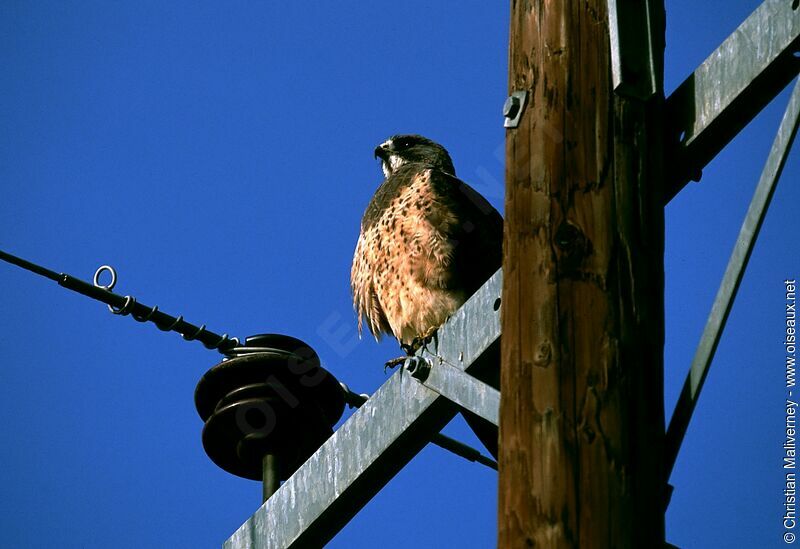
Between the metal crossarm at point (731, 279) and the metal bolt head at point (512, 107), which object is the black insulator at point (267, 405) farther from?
the metal crossarm at point (731, 279)

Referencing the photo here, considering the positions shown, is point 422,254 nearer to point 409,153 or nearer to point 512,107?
point 409,153

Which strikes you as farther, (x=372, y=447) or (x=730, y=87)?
(x=372, y=447)

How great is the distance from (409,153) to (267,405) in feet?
14.7

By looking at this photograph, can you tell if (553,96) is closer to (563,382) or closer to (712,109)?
(712,109)

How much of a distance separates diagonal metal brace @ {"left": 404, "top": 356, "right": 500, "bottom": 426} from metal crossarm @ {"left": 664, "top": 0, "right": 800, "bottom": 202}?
2.01ft

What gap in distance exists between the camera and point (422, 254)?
6.02 m

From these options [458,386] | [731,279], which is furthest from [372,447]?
[731,279]

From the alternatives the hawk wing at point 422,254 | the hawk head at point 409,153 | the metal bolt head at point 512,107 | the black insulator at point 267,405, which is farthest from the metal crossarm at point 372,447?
the hawk head at point 409,153

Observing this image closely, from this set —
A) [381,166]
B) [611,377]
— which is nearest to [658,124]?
[611,377]

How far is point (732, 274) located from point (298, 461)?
161 cm

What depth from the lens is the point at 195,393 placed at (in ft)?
12.5

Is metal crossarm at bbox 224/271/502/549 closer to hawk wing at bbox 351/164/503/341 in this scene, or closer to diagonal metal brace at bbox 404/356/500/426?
diagonal metal brace at bbox 404/356/500/426

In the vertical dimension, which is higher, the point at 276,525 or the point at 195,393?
the point at 195,393

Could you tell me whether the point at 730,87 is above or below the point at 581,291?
above
